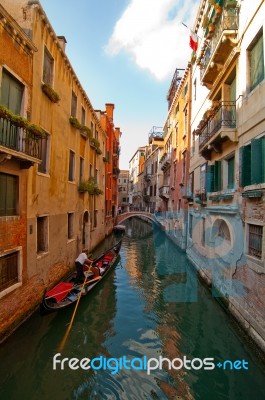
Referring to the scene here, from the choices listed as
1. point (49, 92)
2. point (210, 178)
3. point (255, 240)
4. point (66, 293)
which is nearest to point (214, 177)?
point (210, 178)

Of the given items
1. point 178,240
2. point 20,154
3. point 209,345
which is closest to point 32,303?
point 20,154

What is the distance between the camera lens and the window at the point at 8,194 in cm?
602

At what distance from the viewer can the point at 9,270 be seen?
6223 millimetres

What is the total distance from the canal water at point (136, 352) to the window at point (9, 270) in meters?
1.18

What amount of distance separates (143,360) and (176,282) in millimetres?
5781

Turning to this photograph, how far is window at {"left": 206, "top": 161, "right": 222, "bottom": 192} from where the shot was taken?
Answer: 10055 mm

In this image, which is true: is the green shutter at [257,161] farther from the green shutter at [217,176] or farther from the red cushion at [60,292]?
the red cushion at [60,292]

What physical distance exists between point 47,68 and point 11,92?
2.79 metres

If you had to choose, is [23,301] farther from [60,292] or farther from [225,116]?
[225,116]

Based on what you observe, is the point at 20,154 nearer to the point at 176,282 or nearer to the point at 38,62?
the point at 38,62

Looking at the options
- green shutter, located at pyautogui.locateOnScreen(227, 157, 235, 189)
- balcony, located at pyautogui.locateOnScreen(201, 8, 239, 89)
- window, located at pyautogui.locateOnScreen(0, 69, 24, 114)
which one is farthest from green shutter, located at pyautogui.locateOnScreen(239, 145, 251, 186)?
window, located at pyautogui.locateOnScreen(0, 69, 24, 114)

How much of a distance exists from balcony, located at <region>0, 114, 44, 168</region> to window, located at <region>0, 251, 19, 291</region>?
2.14 metres

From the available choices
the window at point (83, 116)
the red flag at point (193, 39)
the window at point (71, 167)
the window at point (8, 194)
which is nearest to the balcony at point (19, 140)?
the window at point (8, 194)

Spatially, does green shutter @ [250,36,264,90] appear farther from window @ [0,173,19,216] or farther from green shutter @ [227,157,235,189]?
window @ [0,173,19,216]
